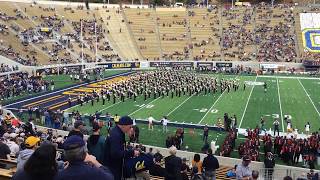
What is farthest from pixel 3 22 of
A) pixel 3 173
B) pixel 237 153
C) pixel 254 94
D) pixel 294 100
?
pixel 3 173

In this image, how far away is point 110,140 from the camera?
4406 mm

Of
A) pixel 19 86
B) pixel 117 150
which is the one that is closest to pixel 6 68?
pixel 19 86

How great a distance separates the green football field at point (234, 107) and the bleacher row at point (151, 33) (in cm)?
1985

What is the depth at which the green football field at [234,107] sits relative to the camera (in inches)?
894

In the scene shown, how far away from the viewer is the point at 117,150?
4.32m

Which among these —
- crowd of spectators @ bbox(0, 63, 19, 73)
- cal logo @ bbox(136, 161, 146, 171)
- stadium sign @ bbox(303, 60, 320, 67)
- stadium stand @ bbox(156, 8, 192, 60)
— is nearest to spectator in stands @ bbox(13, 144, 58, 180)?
cal logo @ bbox(136, 161, 146, 171)

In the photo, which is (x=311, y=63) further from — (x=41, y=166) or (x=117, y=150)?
(x=41, y=166)

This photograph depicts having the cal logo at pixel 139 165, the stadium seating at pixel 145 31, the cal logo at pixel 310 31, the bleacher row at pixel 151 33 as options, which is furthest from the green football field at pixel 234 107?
the stadium seating at pixel 145 31

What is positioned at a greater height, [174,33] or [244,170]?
[174,33]

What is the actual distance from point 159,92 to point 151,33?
101ft

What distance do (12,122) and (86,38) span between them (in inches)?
1509

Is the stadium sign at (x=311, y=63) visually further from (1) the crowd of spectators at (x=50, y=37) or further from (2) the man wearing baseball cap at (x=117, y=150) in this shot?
(2) the man wearing baseball cap at (x=117, y=150)

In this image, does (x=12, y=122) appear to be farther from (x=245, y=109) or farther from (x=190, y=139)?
(x=245, y=109)

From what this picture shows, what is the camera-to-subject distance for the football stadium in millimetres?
5016
